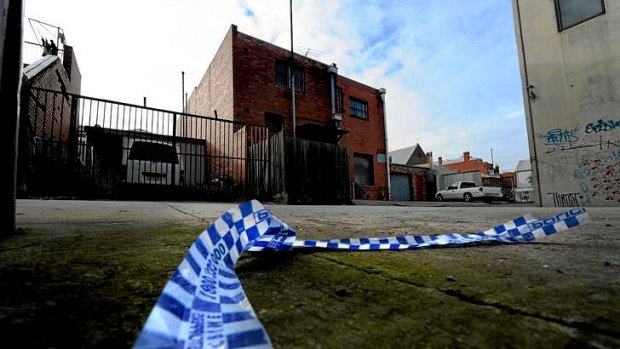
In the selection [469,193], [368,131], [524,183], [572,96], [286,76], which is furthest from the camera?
[524,183]

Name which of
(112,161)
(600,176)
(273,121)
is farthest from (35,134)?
(600,176)

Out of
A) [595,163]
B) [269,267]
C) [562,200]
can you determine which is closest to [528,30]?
[595,163]

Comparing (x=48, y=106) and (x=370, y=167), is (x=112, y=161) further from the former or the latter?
(x=370, y=167)

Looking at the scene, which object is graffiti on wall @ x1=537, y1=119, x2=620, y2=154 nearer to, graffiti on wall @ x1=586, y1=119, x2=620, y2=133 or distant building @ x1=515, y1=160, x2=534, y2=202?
graffiti on wall @ x1=586, y1=119, x2=620, y2=133

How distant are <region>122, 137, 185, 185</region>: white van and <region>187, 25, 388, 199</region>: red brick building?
315cm

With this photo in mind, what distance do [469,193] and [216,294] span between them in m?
22.7

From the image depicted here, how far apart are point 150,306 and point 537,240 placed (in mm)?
1693

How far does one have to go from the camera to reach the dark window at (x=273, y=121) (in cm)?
1273

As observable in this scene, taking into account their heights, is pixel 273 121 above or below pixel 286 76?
below

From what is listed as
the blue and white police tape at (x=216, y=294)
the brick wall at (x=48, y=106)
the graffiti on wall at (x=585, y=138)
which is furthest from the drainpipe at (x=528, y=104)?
the brick wall at (x=48, y=106)

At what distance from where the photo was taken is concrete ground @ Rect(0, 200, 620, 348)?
18.7 inches

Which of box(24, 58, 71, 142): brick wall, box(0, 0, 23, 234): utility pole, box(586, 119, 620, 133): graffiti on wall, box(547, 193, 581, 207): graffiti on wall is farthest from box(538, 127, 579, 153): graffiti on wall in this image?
box(24, 58, 71, 142): brick wall

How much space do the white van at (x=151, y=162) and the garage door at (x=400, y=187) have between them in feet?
47.8

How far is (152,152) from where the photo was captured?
8273 millimetres
